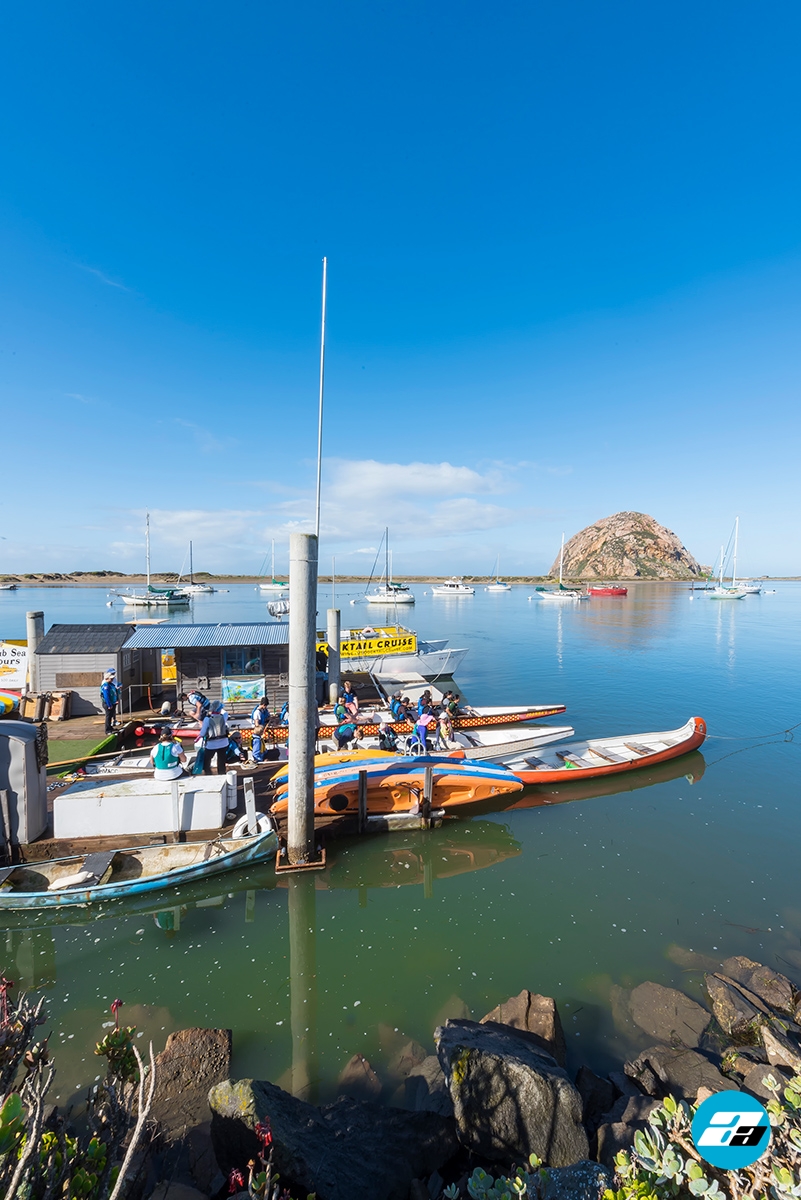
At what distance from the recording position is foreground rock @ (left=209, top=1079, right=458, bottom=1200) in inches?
191

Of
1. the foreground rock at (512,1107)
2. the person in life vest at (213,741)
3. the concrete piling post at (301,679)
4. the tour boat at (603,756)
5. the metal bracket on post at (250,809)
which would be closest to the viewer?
the foreground rock at (512,1107)

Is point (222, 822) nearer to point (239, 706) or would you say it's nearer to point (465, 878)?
point (465, 878)

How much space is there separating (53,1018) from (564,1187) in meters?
7.84

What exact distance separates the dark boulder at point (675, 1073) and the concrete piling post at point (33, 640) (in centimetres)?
2066

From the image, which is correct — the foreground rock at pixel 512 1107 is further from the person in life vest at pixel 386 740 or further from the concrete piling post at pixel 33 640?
the concrete piling post at pixel 33 640

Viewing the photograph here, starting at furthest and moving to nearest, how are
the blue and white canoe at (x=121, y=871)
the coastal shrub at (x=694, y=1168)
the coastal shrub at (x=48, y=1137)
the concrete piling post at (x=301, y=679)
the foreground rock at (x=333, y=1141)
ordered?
1. the concrete piling post at (x=301, y=679)
2. the blue and white canoe at (x=121, y=871)
3. the foreground rock at (x=333, y=1141)
4. the coastal shrub at (x=694, y=1168)
5. the coastal shrub at (x=48, y=1137)

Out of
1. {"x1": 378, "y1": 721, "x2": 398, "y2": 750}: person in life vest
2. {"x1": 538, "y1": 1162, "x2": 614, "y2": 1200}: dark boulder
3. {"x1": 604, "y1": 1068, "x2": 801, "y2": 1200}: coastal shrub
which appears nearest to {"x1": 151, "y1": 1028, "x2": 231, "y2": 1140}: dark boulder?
{"x1": 538, "y1": 1162, "x2": 614, "y2": 1200}: dark boulder

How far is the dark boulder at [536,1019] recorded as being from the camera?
7195 millimetres

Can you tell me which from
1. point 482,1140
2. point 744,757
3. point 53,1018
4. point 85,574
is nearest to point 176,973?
point 53,1018

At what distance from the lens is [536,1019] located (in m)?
7.44

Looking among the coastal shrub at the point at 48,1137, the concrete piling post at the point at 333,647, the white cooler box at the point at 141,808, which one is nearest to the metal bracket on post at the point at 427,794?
the white cooler box at the point at 141,808

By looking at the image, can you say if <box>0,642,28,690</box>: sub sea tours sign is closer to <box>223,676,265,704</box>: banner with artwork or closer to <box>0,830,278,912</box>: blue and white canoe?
<box>223,676,265,704</box>: banner with artwork

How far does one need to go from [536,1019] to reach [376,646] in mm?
22153

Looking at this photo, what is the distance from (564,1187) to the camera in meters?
4.39
